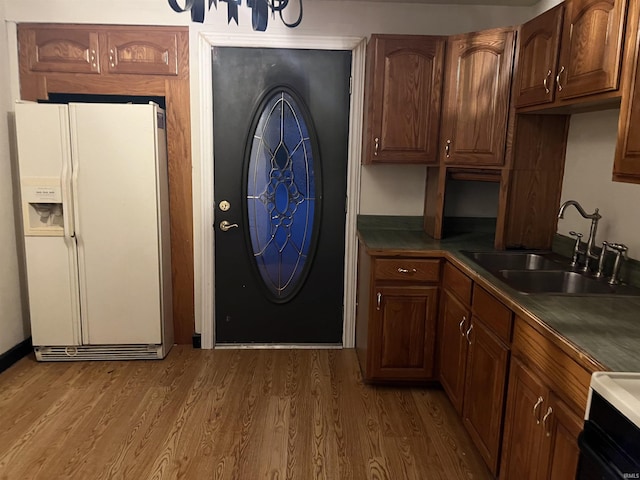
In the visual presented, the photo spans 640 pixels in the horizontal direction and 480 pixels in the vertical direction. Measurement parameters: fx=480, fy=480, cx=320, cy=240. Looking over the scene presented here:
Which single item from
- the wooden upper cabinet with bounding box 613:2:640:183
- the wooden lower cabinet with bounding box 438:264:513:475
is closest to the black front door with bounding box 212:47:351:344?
the wooden lower cabinet with bounding box 438:264:513:475

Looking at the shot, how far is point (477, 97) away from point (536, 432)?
6.09 ft

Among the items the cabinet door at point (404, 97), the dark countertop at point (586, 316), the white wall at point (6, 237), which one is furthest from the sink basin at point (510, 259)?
the white wall at point (6, 237)

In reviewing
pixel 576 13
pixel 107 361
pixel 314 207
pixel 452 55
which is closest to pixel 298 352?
pixel 314 207

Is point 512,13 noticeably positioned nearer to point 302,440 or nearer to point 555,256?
point 555,256

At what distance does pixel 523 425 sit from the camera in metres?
1.76

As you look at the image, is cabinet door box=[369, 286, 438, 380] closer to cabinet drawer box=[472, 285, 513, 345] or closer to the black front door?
cabinet drawer box=[472, 285, 513, 345]

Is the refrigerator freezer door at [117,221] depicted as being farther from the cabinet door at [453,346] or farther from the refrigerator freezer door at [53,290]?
the cabinet door at [453,346]

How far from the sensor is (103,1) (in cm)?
307

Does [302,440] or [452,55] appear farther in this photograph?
[452,55]

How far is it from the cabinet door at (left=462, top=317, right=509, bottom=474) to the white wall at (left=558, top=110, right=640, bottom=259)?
77 centimetres

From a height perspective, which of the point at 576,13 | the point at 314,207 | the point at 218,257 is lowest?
the point at 218,257

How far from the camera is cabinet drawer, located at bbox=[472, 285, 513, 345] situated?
189 cm

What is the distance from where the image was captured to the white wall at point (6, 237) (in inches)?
119

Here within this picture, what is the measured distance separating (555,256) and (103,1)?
3167 millimetres
